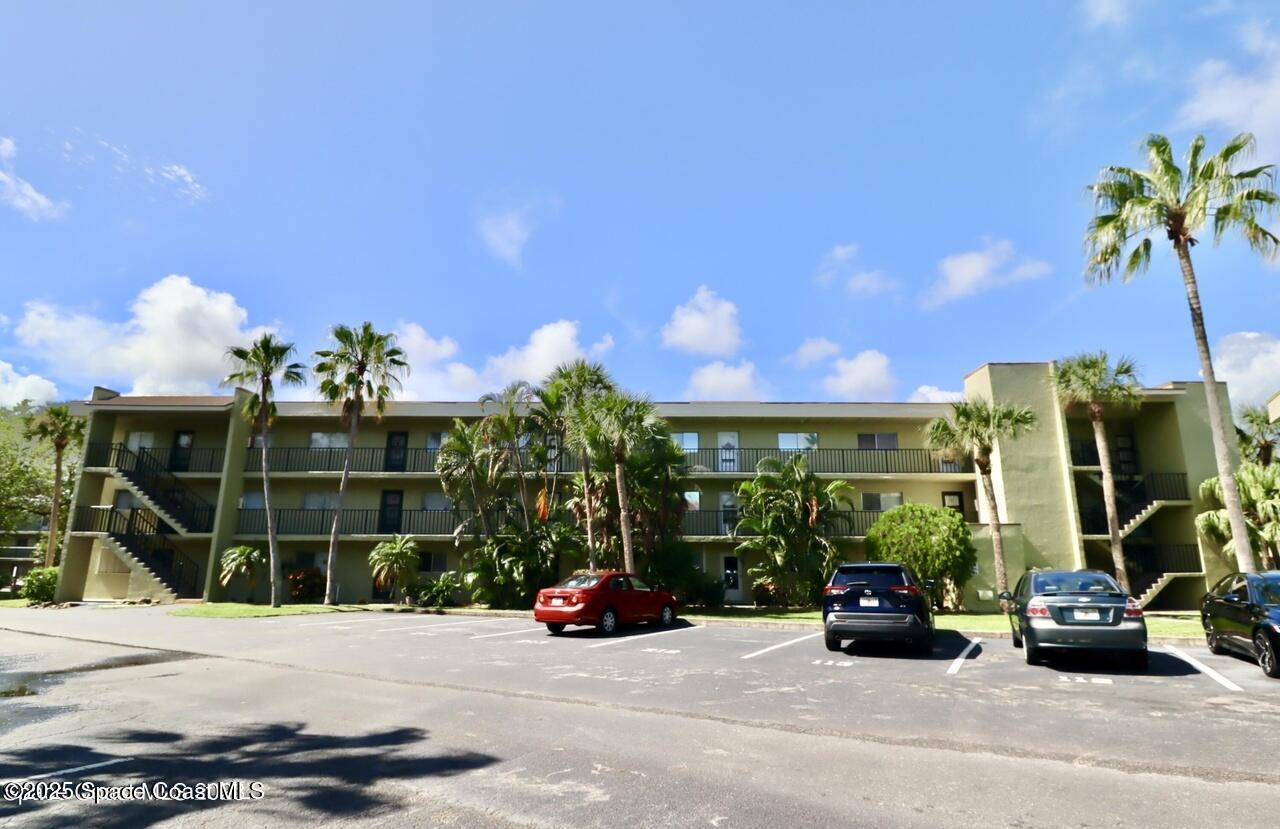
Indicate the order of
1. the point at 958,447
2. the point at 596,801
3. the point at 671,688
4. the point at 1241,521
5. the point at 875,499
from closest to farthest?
the point at 596,801 → the point at 671,688 → the point at 1241,521 → the point at 958,447 → the point at 875,499

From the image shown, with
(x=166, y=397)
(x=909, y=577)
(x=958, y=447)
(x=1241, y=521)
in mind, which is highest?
(x=166, y=397)

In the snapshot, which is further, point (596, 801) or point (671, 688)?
point (671, 688)

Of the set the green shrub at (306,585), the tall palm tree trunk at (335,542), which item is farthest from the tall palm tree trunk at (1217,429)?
the green shrub at (306,585)

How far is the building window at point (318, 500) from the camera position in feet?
97.2

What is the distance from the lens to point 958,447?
912 inches

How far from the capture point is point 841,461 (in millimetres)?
27312

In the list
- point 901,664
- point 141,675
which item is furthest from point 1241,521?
point 141,675

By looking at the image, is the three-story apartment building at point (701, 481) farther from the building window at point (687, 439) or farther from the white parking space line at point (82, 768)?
the white parking space line at point (82, 768)

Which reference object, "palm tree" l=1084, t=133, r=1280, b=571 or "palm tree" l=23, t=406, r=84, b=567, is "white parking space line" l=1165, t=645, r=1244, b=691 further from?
"palm tree" l=23, t=406, r=84, b=567

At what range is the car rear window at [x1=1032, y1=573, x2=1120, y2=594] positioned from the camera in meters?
9.97

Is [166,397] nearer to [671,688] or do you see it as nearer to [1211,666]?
[671,688]

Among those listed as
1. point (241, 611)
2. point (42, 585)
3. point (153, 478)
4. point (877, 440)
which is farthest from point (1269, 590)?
point (42, 585)

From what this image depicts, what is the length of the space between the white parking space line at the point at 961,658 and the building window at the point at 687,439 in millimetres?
15570

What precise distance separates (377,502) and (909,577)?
24.6 metres
